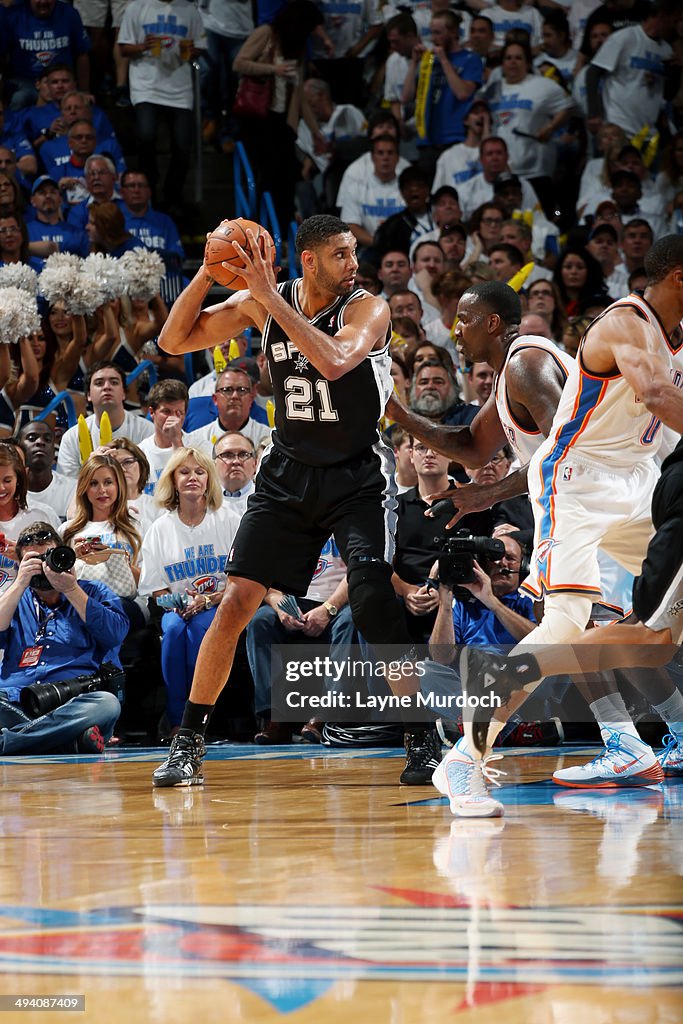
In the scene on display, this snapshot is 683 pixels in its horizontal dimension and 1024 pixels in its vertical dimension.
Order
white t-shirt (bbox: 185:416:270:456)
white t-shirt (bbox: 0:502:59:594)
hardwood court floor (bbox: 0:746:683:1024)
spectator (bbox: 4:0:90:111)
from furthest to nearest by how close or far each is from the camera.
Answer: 1. spectator (bbox: 4:0:90:111)
2. white t-shirt (bbox: 185:416:270:456)
3. white t-shirt (bbox: 0:502:59:594)
4. hardwood court floor (bbox: 0:746:683:1024)

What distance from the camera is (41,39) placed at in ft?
36.7

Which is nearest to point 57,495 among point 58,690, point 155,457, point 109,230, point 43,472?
point 43,472

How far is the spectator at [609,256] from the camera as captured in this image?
941 centimetres

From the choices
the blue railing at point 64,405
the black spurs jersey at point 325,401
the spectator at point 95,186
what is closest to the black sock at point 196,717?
the black spurs jersey at point 325,401

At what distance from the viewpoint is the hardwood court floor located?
1835 millimetres

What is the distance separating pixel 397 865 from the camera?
2.89 metres

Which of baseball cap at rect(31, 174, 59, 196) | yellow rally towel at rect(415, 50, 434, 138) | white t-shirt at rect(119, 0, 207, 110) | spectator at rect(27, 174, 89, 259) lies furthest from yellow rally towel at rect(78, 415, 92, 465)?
yellow rally towel at rect(415, 50, 434, 138)

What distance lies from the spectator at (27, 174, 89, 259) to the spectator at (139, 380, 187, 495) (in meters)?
2.74

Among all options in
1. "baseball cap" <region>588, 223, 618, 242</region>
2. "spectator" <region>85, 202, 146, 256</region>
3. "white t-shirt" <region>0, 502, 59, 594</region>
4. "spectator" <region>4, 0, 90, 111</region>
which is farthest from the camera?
"spectator" <region>4, 0, 90, 111</region>

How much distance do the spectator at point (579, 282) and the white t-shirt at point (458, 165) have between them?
1644 mm

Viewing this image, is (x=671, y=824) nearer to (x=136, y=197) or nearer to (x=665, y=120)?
(x=136, y=197)

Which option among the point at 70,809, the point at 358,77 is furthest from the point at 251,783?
the point at 358,77

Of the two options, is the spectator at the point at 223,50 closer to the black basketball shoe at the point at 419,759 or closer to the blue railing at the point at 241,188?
the blue railing at the point at 241,188

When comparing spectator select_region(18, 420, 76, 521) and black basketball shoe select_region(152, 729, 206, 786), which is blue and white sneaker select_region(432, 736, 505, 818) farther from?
spectator select_region(18, 420, 76, 521)
